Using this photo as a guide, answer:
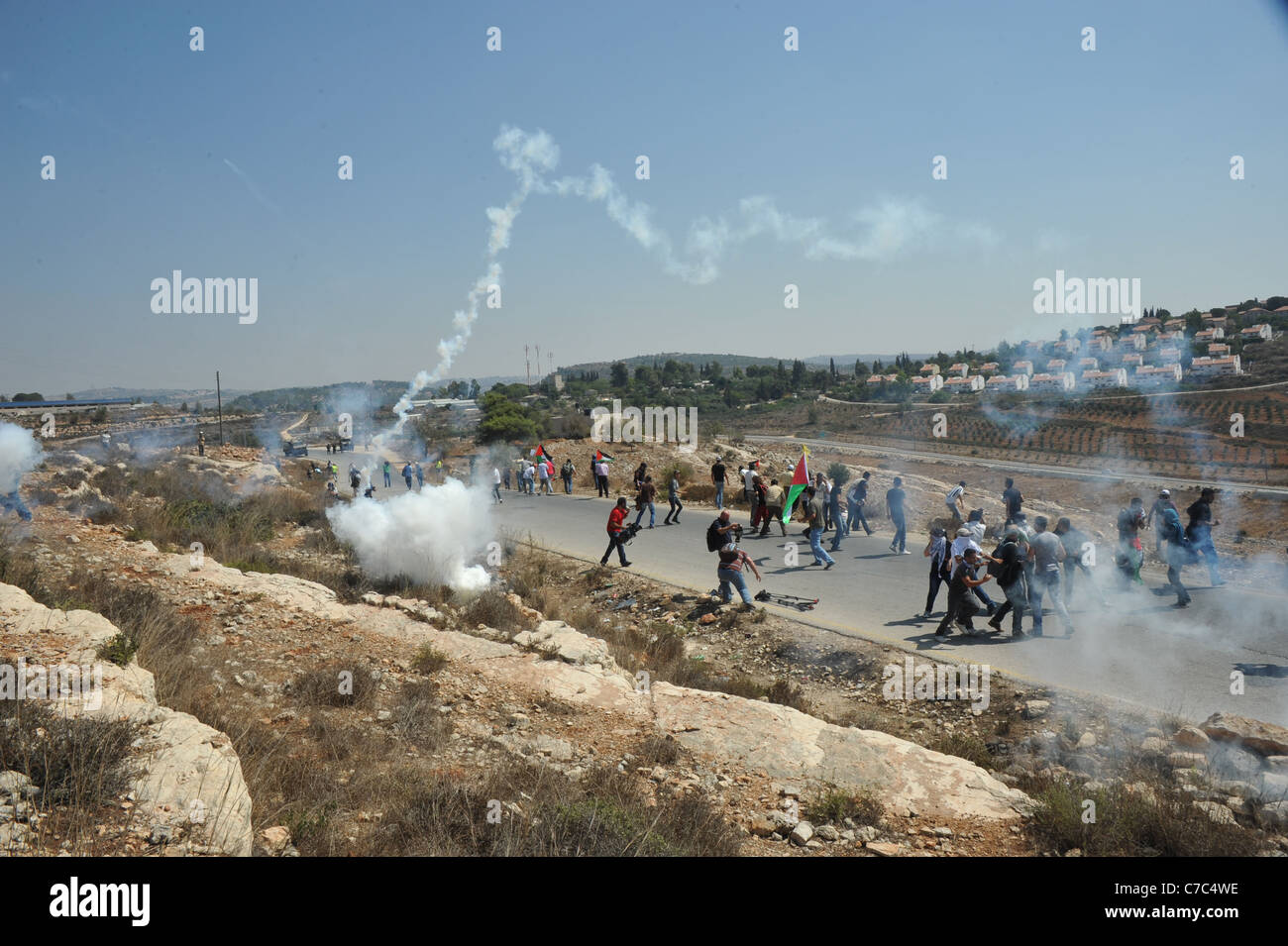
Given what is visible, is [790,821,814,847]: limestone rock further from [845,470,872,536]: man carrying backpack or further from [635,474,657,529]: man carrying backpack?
[635,474,657,529]: man carrying backpack

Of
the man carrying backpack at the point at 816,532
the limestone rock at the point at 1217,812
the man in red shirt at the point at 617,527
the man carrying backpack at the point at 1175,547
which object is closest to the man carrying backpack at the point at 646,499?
the man in red shirt at the point at 617,527

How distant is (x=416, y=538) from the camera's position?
12.1 metres

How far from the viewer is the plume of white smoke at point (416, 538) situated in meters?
12.1

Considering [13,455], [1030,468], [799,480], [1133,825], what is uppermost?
[13,455]

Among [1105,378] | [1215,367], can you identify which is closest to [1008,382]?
[1105,378]

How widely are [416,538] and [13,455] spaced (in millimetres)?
9654

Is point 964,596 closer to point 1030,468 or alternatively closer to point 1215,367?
point 1030,468

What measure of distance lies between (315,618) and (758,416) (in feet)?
281

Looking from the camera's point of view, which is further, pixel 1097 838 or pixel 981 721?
pixel 981 721

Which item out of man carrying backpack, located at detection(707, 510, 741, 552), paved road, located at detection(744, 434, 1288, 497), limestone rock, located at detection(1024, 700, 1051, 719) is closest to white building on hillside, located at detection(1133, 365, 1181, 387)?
paved road, located at detection(744, 434, 1288, 497)

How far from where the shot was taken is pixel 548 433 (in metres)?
40.4

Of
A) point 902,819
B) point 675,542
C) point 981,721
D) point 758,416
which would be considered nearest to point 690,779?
point 902,819

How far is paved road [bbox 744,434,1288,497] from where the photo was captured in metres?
38.1
